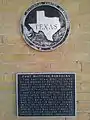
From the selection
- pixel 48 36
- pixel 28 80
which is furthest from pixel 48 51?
pixel 28 80

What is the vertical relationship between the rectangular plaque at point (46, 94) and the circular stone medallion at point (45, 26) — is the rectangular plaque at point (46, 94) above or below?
below

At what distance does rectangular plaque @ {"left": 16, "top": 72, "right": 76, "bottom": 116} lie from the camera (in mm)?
2252

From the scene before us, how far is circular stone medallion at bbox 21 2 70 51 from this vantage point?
2.24 meters

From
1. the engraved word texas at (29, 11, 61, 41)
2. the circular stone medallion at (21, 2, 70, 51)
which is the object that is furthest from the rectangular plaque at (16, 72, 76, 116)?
the engraved word texas at (29, 11, 61, 41)

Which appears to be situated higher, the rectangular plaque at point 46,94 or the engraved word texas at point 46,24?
the engraved word texas at point 46,24

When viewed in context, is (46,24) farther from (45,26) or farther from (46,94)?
(46,94)

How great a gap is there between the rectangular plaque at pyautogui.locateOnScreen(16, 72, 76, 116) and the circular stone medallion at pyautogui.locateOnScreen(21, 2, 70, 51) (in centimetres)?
26

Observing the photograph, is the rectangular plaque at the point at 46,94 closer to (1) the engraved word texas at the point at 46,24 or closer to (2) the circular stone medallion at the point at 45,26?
(2) the circular stone medallion at the point at 45,26

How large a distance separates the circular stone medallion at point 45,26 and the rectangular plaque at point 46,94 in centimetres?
26

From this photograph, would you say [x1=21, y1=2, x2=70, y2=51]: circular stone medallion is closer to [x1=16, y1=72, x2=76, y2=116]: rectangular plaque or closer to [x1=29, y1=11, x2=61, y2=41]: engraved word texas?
[x1=29, y1=11, x2=61, y2=41]: engraved word texas

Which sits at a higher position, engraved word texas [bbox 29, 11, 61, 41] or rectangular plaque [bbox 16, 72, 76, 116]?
engraved word texas [bbox 29, 11, 61, 41]

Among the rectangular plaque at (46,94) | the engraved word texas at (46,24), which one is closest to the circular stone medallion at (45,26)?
the engraved word texas at (46,24)

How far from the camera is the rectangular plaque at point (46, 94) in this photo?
2.25 metres

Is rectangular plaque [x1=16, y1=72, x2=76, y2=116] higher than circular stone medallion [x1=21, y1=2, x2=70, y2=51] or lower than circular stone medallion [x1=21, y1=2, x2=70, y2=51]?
lower
